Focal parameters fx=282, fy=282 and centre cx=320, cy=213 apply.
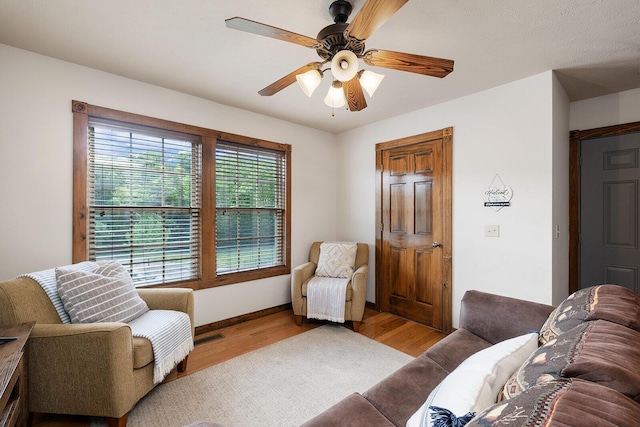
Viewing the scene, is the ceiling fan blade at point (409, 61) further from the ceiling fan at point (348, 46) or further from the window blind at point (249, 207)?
the window blind at point (249, 207)

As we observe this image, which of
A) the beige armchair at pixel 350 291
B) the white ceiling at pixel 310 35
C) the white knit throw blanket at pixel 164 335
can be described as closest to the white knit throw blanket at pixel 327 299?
the beige armchair at pixel 350 291

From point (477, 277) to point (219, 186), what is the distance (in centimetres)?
289

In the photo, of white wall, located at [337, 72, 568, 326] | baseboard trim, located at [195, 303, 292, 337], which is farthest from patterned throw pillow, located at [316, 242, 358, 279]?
white wall, located at [337, 72, 568, 326]

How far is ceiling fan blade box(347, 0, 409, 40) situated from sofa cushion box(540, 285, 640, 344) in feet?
4.66

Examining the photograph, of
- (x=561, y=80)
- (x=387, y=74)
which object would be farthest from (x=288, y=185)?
(x=561, y=80)

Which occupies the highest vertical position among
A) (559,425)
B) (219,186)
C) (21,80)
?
(21,80)

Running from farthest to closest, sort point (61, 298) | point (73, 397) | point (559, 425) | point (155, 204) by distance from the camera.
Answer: point (155, 204) → point (61, 298) → point (73, 397) → point (559, 425)

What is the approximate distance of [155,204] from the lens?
2.76m

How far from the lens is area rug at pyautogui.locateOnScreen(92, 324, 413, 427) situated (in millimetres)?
1783

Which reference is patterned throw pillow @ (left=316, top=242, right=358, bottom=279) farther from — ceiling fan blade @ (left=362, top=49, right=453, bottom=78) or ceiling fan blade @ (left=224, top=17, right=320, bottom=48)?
ceiling fan blade @ (left=224, top=17, right=320, bottom=48)

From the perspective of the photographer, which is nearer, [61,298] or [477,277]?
[61,298]

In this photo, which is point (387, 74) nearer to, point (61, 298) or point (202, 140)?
point (202, 140)

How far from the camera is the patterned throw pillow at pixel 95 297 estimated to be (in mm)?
1771

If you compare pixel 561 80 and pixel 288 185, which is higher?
pixel 561 80
